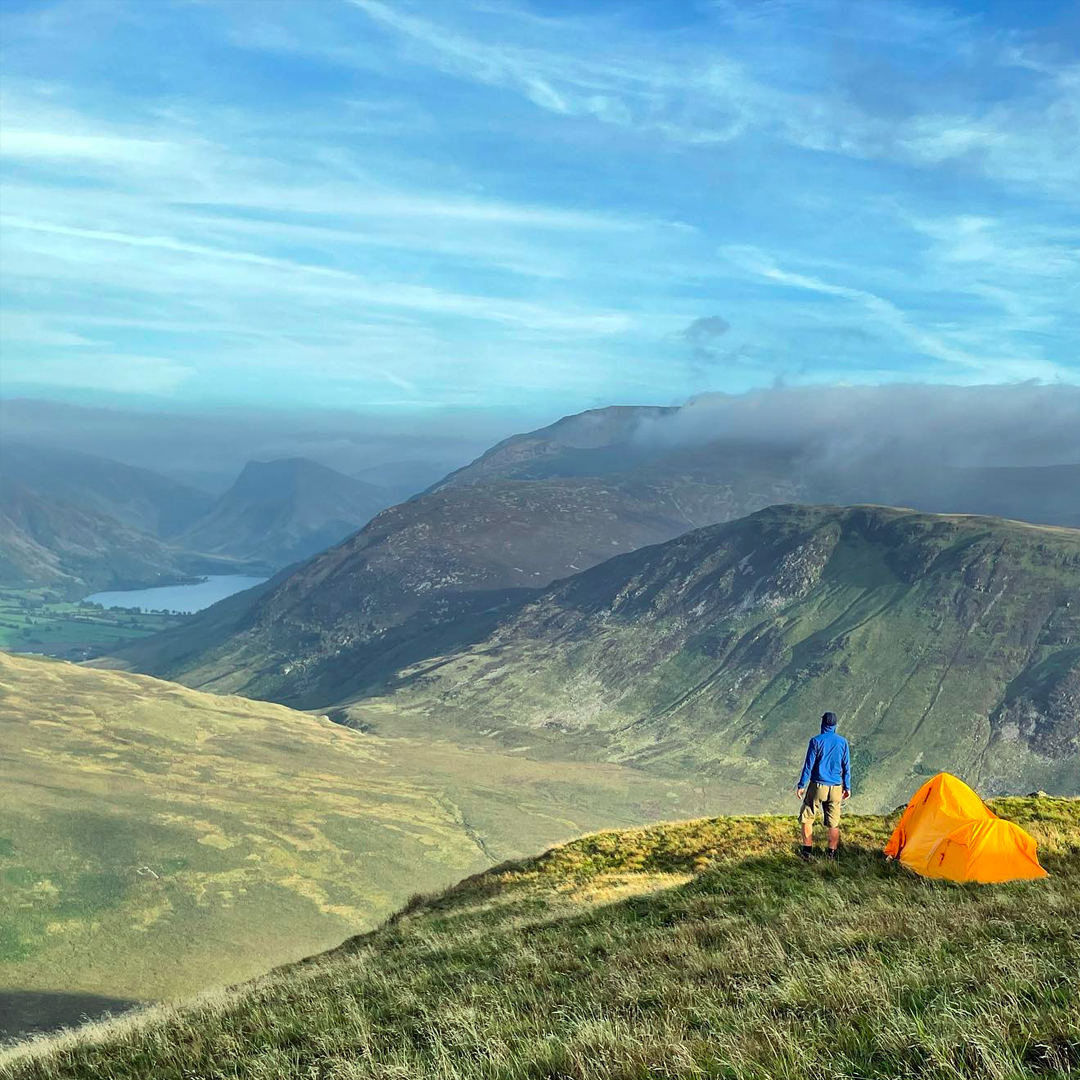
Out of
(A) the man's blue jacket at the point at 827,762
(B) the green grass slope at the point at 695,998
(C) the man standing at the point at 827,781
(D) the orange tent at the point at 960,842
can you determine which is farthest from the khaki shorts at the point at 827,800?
(D) the orange tent at the point at 960,842

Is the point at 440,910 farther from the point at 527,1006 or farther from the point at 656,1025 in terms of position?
the point at 656,1025

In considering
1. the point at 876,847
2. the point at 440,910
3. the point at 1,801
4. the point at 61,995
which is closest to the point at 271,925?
the point at 61,995

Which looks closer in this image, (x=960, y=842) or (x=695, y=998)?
(x=695, y=998)

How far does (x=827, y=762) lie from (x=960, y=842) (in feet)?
12.5

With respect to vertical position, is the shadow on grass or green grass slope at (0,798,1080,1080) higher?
green grass slope at (0,798,1080,1080)

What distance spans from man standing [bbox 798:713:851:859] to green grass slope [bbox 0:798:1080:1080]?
1.11 m

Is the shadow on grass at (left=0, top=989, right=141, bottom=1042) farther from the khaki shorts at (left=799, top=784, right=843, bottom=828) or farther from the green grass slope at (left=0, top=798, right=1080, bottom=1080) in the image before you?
the green grass slope at (left=0, top=798, right=1080, bottom=1080)

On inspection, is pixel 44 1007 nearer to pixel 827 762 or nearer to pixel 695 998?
pixel 827 762

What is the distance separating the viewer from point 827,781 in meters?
25.5

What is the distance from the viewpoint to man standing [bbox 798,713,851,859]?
25453mm

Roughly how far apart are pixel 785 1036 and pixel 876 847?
1965 cm

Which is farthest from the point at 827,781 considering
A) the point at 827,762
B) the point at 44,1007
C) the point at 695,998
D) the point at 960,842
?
the point at 44,1007

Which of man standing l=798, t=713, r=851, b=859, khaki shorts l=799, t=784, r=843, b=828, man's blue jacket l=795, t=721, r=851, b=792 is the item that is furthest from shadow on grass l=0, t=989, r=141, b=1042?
man's blue jacket l=795, t=721, r=851, b=792

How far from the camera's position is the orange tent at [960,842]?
73.2ft
